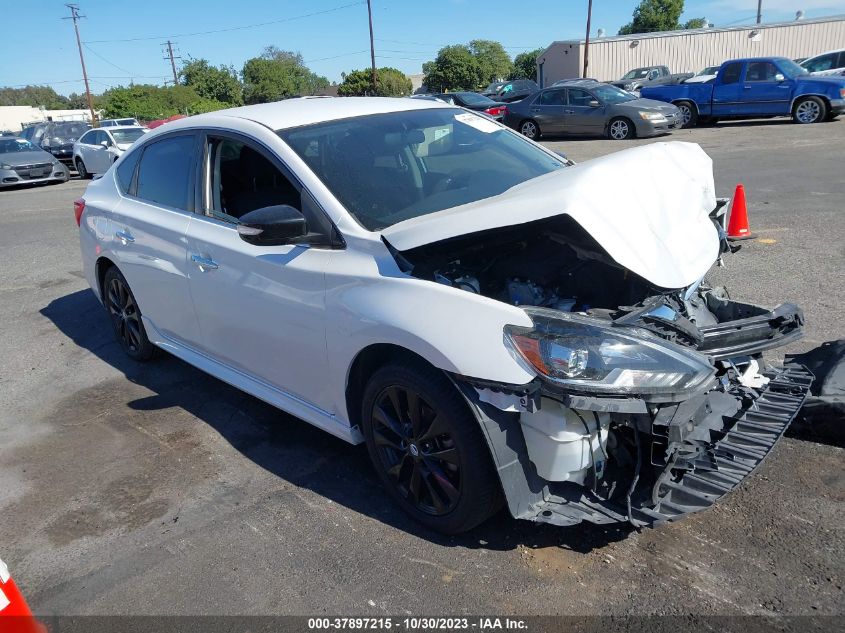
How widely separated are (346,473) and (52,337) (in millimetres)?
4067

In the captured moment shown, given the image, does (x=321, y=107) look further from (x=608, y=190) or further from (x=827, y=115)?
(x=827, y=115)

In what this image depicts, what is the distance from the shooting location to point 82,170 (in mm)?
22391

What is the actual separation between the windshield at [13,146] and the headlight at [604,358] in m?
22.2

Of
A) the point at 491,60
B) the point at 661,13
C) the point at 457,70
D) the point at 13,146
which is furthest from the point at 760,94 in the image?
the point at 661,13

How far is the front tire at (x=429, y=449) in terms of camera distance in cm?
281

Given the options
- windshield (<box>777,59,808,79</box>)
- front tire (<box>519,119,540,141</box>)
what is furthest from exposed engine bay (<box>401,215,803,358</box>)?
front tire (<box>519,119,540,141</box>)

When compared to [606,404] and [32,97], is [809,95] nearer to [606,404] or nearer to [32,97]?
[606,404]

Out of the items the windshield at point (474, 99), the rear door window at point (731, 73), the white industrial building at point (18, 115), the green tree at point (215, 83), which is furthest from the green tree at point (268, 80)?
the rear door window at point (731, 73)

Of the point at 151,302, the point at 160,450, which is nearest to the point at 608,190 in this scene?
the point at 160,450

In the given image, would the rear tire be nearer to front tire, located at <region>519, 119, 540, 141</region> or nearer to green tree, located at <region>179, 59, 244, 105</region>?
front tire, located at <region>519, 119, 540, 141</region>

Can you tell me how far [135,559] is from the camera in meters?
3.15

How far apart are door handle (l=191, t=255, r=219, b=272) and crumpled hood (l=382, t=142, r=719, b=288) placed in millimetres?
1308

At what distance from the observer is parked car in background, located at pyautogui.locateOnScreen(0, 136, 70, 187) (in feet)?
64.3

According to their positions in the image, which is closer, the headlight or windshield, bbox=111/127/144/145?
the headlight
